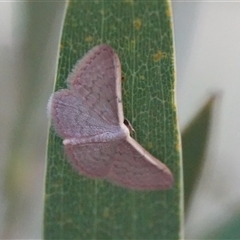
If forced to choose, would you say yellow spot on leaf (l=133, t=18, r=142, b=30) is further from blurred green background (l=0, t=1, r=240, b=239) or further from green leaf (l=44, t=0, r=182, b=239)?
blurred green background (l=0, t=1, r=240, b=239)

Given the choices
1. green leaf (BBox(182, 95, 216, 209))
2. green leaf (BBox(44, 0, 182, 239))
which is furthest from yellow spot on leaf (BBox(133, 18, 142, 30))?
green leaf (BBox(182, 95, 216, 209))

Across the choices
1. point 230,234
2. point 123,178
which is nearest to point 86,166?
point 123,178

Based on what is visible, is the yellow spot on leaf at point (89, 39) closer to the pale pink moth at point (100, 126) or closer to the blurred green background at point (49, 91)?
the pale pink moth at point (100, 126)

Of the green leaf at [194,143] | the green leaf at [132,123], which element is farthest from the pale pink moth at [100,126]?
the green leaf at [194,143]

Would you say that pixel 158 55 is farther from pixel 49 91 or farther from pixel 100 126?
pixel 49 91

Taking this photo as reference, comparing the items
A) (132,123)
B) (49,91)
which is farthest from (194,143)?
(49,91)

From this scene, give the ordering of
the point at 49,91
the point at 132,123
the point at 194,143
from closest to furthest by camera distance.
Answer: the point at 132,123, the point at 194,143, the point at 49,91

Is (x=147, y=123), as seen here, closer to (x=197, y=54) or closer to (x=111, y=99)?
(x=111, y=99)
